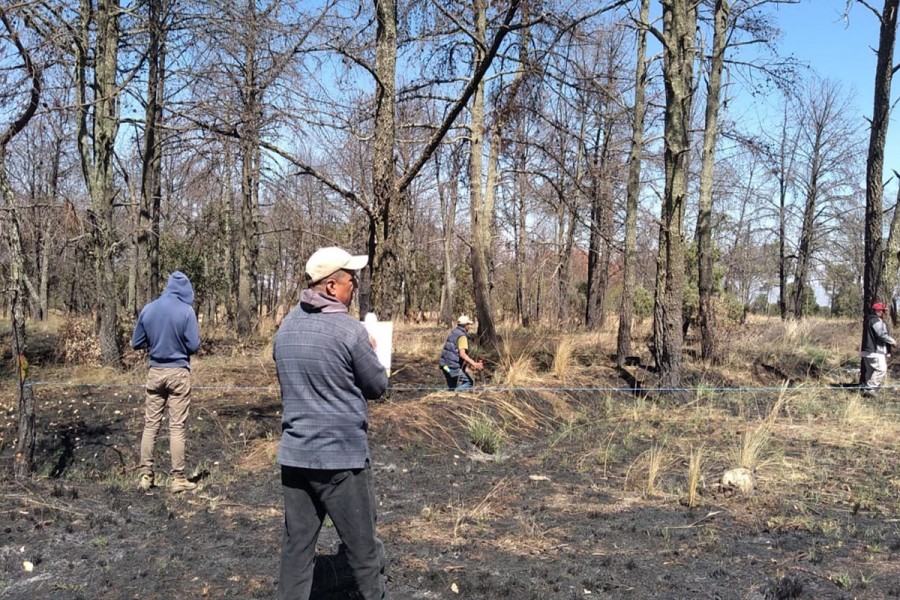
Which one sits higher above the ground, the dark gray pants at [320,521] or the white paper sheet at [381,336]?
the white paper sheet at [381,336]

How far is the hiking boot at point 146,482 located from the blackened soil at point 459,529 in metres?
0.06

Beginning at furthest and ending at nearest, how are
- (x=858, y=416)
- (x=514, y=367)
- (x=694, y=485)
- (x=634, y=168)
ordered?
(x=634, y=168)
(x=514, y=367)
(x=858, y=416)
(x=694, y=485)

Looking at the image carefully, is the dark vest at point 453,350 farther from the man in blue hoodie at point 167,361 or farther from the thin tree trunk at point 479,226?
the man in blue hoodie at point 167,361

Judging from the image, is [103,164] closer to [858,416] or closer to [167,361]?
[167,361]

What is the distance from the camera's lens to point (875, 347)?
1130 cm

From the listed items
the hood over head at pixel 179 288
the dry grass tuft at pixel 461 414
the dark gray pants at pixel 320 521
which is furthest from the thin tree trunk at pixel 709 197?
the dark gray pants at pixel 320 521

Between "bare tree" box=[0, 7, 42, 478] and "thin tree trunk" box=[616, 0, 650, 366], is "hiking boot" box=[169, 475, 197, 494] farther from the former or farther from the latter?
"thin tree trunk" box=[616, 0, 650, 366]

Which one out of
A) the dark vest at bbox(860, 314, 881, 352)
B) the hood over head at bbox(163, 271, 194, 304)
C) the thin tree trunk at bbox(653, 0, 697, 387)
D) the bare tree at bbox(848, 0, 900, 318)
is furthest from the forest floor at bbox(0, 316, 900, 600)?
the bare tree at bbox(848, 0, 900, 318)

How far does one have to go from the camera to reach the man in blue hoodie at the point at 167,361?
5.89 metres

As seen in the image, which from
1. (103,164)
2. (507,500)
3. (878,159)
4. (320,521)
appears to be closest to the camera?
(320,521)

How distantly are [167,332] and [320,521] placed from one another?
3.33 m

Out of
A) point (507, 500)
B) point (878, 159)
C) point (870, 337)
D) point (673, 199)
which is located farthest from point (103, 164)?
point (878, 159)

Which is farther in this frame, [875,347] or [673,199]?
[875,347]

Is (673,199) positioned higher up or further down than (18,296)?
higher up
